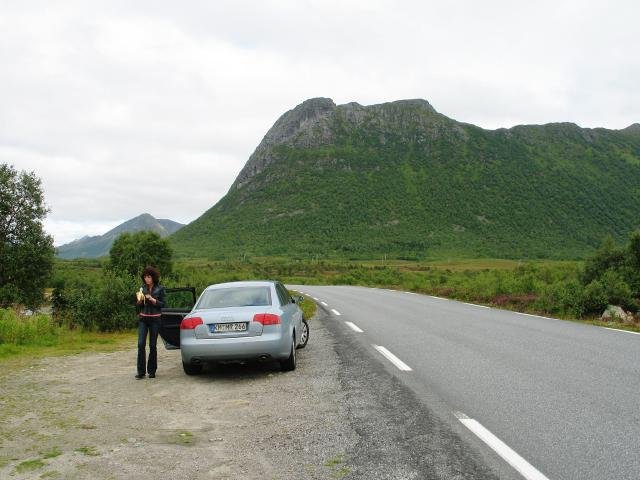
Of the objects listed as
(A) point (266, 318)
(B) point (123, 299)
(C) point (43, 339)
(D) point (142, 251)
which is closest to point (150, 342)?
(A) point (266, 318)

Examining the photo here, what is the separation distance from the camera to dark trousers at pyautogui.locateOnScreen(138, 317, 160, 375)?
27.8 ft

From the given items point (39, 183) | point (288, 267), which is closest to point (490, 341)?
point (39, 183)

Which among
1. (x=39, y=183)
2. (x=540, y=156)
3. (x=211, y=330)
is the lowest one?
(x=211, y=330)

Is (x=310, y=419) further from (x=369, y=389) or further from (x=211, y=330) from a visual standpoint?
(x=211, y=330)

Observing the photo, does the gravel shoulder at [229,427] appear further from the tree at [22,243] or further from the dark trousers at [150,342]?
the tree at [22,243]

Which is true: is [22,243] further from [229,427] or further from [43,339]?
[229,427]

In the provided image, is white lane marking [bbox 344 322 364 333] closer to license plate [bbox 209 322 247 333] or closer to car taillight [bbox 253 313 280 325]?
car taillight [bbox 253 313 280 325]

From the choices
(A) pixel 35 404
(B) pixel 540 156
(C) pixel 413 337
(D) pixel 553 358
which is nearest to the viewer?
(A) pixel 35 404

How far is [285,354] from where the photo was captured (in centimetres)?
827

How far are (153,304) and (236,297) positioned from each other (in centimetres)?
137

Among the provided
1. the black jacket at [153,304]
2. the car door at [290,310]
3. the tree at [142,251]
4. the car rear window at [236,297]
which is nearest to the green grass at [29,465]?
the car rear window at [236,297]

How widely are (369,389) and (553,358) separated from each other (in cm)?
357

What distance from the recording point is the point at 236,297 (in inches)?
346

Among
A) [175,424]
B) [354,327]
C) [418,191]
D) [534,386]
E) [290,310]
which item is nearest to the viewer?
[175,424]
